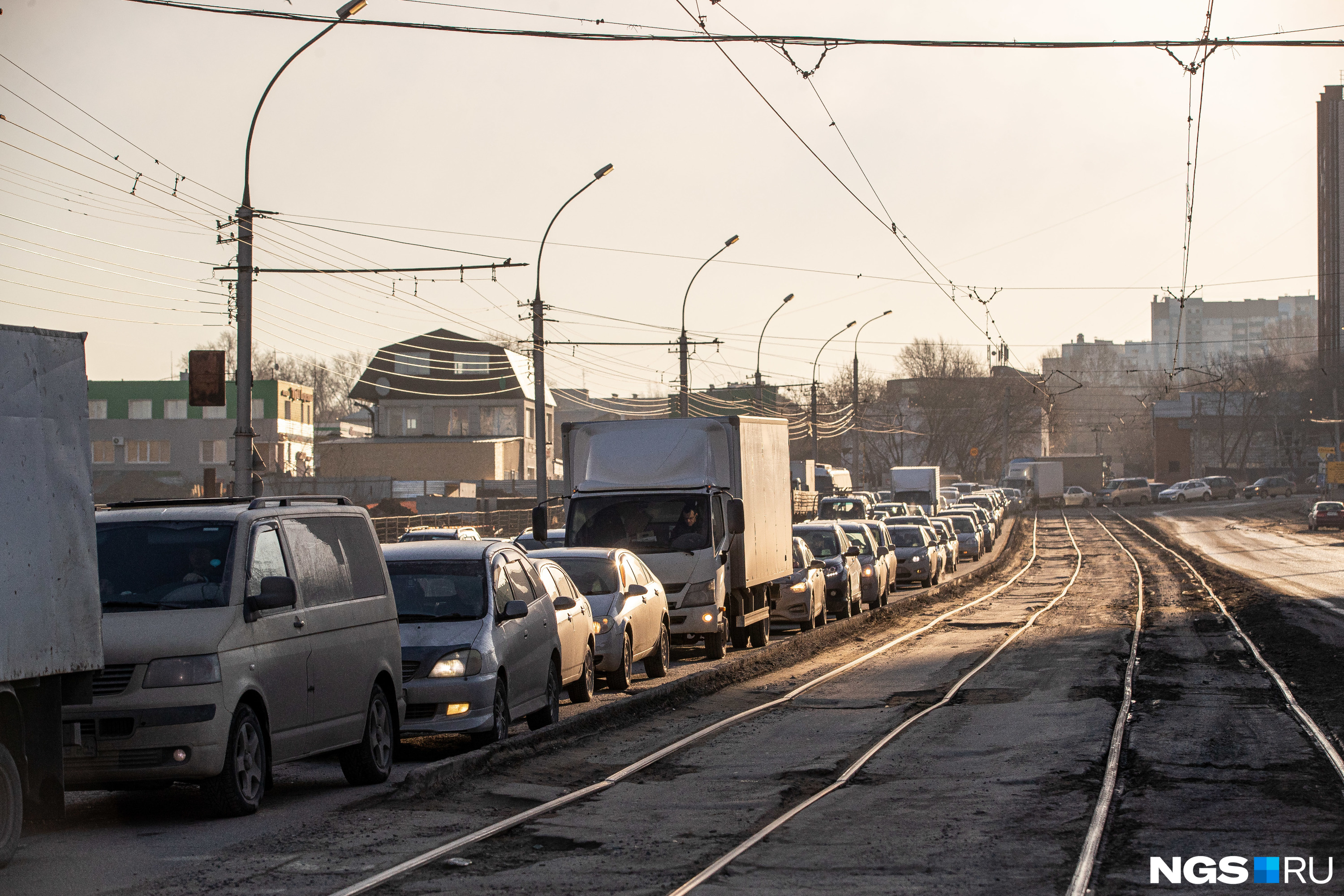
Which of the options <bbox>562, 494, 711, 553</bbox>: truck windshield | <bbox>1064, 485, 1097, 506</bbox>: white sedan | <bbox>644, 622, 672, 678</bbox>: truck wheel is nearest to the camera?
<bbox>644, 622, 672, 678</bbox>: truck wheel

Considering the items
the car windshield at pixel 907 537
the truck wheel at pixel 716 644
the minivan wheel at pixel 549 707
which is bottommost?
the truck wheel at pixel 716 644

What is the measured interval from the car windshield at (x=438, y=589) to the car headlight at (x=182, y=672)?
10.8 feet

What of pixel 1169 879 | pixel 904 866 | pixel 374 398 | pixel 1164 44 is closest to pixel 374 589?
pixel 904 866

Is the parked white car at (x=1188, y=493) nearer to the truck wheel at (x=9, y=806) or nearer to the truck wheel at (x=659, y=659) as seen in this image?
the truck wheel at (x=659, y=659)

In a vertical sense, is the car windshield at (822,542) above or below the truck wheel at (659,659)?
above

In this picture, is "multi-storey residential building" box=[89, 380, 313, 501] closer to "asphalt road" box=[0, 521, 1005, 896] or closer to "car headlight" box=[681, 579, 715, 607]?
"car headlight" box=[681, 579, 715, 607]

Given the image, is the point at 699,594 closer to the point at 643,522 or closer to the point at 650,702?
the point at 643,522

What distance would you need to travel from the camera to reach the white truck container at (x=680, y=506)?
1811 cm

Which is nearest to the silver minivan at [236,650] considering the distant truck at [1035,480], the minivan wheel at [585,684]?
the minivan wheel at [585,684]

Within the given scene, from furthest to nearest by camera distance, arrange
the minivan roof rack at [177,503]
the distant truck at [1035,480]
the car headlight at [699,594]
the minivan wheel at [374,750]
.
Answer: the distant truck at [1035,480] < the car headlight at [699,594] < the minivan wheel at [374,750] < the minivan roof rack at [177,503]

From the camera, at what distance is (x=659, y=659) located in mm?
16438

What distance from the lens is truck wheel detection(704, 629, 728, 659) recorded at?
716 inches

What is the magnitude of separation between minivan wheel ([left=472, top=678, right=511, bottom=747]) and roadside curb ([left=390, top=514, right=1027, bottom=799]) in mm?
156

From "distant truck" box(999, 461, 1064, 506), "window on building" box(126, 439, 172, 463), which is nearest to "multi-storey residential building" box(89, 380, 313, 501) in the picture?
"window on building" box(126, 439, 172, 463)
